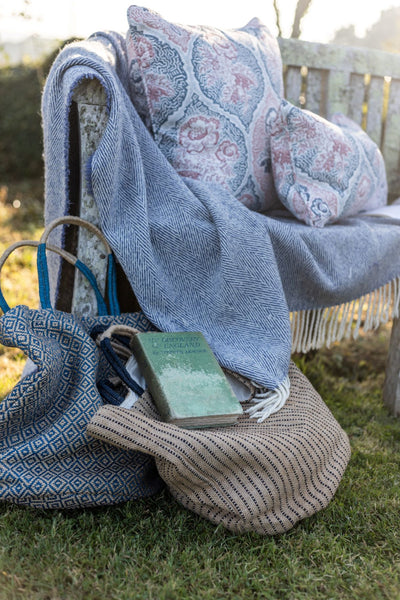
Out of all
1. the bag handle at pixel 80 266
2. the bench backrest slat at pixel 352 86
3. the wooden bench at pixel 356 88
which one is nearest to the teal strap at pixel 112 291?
the bag handle at pixel 80 266

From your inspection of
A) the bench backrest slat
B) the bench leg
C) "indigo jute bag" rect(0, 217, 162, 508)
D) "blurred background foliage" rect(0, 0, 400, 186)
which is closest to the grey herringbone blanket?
"indigo jute bag" rect(0, 217, 162, 508)

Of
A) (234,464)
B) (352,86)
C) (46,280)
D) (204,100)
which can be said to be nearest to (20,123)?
(352,86)

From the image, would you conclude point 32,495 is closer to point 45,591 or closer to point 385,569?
point 45,591

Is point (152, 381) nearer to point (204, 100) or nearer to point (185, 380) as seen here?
point (185, 380)

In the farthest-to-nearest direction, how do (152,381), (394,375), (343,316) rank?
(394,375), (343,316), (152,381)

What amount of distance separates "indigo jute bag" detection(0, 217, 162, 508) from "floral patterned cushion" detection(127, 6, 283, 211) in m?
0.65

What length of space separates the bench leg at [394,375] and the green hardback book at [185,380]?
87cm

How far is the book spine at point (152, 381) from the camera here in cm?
124

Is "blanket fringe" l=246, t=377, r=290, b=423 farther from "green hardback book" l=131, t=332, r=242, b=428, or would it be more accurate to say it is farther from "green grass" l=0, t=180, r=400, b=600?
"green grass" l=0, t=180, r=400, b=600

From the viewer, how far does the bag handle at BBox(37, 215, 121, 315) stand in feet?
4.69

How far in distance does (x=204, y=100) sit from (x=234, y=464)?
1049 mm

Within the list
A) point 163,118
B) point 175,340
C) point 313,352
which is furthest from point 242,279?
point 313,352

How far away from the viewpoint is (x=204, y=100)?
1.70 m

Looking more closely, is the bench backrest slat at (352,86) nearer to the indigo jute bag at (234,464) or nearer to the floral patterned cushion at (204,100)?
the floral patterned cushion at (204,100)
